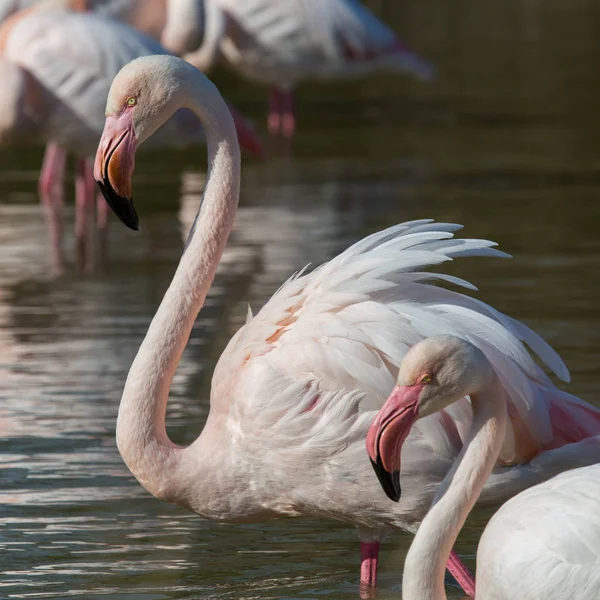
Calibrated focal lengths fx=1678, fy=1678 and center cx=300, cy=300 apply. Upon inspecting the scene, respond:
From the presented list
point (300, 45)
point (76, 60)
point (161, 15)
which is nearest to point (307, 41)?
point (300, 45)

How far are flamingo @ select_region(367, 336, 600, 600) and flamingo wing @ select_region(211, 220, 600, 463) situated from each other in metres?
0.38

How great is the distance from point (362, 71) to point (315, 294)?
12526mm

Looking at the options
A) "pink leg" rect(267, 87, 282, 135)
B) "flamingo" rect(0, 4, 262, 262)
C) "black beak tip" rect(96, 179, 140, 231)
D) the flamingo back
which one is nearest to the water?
"pink leg" rect(267, 87, 282, 135)

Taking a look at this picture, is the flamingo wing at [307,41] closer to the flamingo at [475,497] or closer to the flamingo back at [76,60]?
the flamingo back at [76,60]

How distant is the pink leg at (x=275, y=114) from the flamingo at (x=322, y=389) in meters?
11.7

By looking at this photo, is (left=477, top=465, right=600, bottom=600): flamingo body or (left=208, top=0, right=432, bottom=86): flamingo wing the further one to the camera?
(left=208, top=0, right=432, bottom=86): flamingo wing

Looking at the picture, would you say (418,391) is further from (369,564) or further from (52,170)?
(52,170)

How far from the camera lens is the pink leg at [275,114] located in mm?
17344

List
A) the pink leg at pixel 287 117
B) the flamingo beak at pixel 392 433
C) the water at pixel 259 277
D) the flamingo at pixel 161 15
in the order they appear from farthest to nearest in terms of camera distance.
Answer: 1. the pink leg at pixel 287 117
2. the flamingo at pixel 161 15
3. the water at pixel 259 277
4. the flamingo beak at pixel 392 433

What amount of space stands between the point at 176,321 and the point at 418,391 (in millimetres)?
1358

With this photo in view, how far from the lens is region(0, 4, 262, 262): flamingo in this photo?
1194 centimetres

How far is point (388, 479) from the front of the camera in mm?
4574

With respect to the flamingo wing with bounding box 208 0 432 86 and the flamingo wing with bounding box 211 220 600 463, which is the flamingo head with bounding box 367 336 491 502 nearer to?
the flamingo wing with bounding box 211 220 600 463

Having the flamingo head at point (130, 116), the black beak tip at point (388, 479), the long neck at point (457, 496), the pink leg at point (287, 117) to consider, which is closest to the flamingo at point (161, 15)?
the pink leg at point (287, 117)
